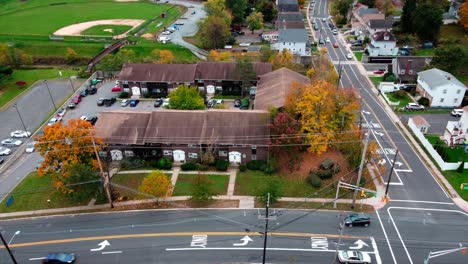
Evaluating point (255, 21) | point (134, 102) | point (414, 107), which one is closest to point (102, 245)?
point (134, 102)

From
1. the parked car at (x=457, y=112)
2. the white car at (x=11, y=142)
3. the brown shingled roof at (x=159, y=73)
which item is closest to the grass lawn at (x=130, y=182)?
the white car at (x=11, y=142)

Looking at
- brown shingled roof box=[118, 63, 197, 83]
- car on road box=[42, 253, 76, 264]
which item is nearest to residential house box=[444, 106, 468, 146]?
brown shingled roof box=[118, 63, 197, 83]

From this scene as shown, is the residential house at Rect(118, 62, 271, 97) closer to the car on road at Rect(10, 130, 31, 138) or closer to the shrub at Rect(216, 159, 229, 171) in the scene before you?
the car on road at Rect(10, 130, 31, 138)

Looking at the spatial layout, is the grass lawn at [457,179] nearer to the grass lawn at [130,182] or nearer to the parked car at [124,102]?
the grass lawn at [130,182]

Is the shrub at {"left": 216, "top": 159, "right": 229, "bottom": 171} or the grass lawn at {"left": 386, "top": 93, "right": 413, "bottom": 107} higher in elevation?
the shrub at {"left": 216, "top": 159, "right": 229, "bottom": 171}

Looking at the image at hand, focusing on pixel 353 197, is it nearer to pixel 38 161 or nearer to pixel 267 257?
pixel 267 257
